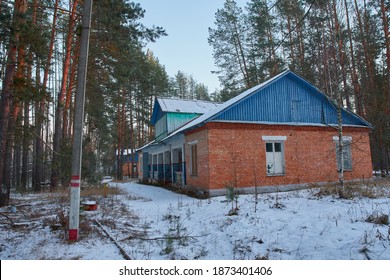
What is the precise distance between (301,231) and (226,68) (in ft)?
80.3

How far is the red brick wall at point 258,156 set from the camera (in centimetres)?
1230

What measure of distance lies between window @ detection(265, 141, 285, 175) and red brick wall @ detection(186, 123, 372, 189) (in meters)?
0.25

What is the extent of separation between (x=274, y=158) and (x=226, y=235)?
8286 mm

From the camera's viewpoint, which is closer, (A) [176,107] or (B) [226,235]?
(B) [226,235]

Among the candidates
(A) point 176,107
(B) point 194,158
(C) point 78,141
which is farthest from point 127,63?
(C) point 78,141

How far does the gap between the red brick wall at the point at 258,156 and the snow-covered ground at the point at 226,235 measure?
11.3 ft

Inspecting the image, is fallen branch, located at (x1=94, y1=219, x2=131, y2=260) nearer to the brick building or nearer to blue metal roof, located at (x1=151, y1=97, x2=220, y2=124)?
the brick building

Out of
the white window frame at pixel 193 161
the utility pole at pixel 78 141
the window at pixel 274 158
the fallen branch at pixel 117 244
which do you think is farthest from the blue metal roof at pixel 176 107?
the fallen branch at pixel 117 244

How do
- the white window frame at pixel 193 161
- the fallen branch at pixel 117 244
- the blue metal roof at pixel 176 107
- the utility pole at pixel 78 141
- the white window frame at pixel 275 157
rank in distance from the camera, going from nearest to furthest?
the fallen branch at pixel 117 244 < the utility pole at pixel 78 141 < the white window frame at pixel 275 157 < the white window frame at pixel 193 161 < the blue metal roof at pixel 176 107

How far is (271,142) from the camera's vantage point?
13711 millimetres

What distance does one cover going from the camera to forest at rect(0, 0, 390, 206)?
9812 mm

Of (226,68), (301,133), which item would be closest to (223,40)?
(226,68)

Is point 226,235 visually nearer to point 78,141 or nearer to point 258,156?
point 78,141

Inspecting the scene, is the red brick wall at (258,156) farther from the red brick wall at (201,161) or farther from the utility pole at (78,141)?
the utility pole at (78,141)
